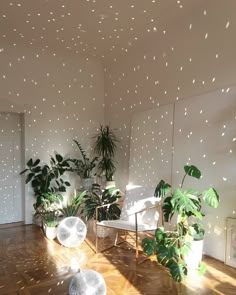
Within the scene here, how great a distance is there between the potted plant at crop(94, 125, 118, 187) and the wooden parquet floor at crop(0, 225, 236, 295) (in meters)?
1.54

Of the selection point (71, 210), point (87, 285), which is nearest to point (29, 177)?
point (71, 210)

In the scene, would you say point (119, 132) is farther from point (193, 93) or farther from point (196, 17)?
point (196, 17)

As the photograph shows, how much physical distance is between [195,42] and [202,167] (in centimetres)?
156

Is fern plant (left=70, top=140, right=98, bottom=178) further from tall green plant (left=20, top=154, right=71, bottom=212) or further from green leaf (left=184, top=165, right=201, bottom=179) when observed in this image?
green leaf (left=184, top=165, right=201, bottom=179)

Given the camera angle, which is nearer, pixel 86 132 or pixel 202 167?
pixel 202 167

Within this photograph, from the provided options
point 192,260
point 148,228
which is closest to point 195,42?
point 148,228

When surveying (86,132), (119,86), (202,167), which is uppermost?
(119,86)

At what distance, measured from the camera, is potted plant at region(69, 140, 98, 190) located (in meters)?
4.75

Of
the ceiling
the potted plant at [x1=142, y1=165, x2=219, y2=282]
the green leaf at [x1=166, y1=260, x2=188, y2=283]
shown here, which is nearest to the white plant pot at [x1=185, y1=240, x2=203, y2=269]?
the potted plant at [x1=142, y1=165, x2=219, y2=282]

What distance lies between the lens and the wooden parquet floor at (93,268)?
7.90 ft

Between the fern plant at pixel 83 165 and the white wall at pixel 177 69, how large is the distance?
0.55 m

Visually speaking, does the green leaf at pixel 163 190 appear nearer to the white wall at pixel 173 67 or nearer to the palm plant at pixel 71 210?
the white wall at pixel 173 67

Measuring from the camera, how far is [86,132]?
5211 mm

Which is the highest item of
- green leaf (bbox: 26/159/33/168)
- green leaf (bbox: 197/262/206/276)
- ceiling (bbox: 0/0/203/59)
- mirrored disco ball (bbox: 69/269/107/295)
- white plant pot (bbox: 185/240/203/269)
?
ceiling (bbox: 0/0/203/59)
